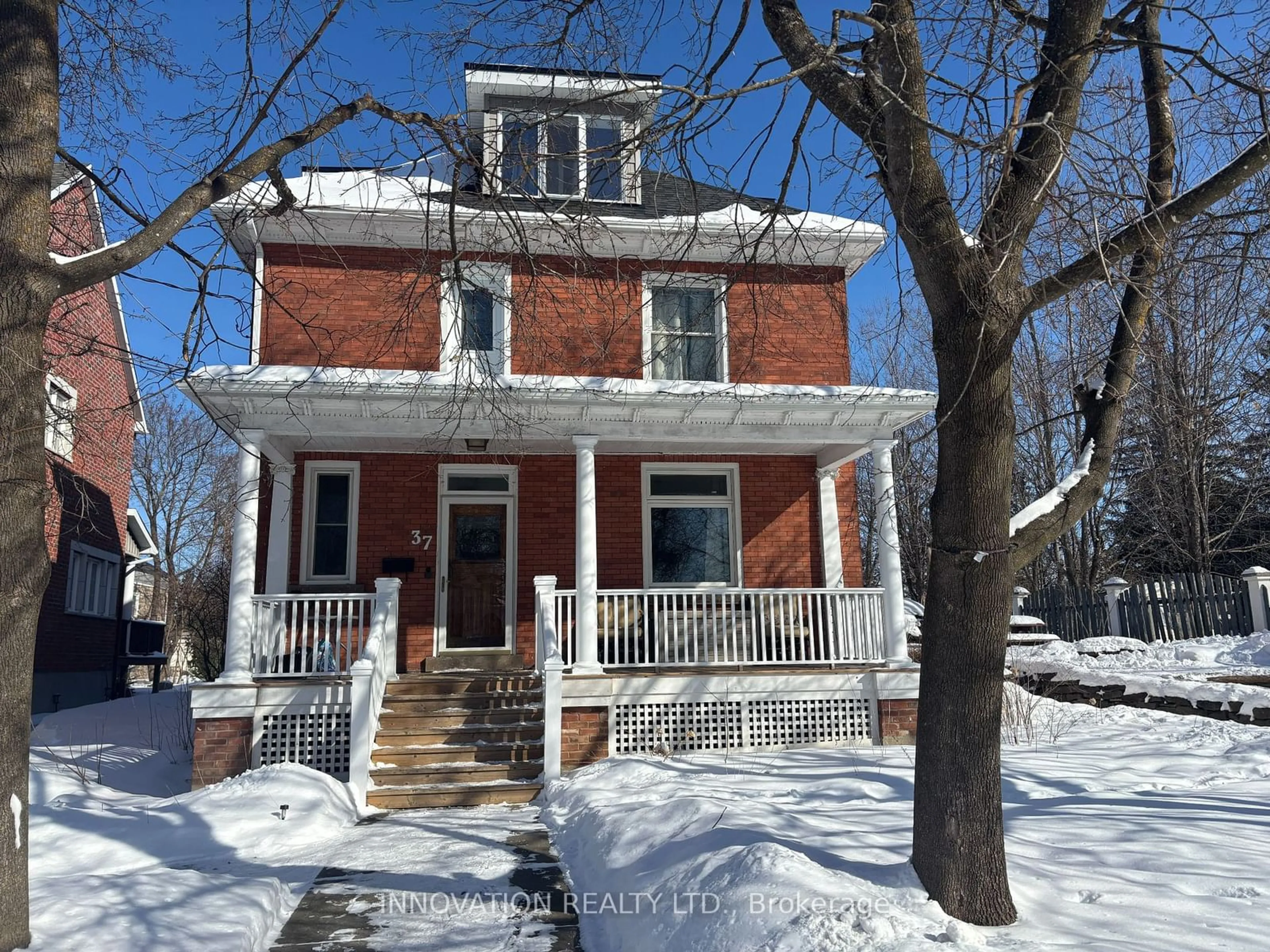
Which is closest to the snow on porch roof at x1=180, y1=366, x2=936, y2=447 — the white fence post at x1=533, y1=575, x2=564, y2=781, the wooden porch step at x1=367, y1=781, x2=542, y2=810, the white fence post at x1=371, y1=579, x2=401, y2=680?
the white fence post at x1=371, y1=579, x2=401, y2=680

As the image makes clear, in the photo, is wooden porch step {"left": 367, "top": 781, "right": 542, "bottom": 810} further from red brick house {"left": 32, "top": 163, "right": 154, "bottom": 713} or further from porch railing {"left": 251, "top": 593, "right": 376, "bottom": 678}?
red brick house {"left": 32, "top": 163, "right": 154, "bottom": 713}

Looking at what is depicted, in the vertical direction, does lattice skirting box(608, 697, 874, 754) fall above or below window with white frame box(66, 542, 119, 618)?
below

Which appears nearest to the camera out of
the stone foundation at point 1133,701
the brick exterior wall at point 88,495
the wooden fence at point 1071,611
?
the stone foundation at point 1133,701

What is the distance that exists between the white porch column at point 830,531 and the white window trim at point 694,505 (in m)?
1.08

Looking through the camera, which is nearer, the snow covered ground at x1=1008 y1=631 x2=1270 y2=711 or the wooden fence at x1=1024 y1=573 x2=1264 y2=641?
the snow covered ground at x1=1008 y1=631 x2=1270 y2=711

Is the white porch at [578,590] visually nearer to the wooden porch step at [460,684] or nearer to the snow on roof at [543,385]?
the snow on roof at [543,385]

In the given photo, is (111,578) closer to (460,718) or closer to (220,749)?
(220,749)

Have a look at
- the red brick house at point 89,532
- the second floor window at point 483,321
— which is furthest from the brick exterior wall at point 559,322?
the red brick house at point 89,532

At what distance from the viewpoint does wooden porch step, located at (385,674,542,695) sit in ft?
31.5

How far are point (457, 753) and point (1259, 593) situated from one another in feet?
42.7

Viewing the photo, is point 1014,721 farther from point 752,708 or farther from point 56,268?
point 56,268

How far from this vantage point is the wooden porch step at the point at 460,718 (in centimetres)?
908

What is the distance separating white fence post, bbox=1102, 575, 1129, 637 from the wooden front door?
1244 centimetres

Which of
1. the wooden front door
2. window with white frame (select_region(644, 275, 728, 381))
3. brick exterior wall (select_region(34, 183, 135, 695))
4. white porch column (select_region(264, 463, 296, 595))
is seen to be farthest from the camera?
brick exterior wall (select_region(34, 183, 135, 695))
